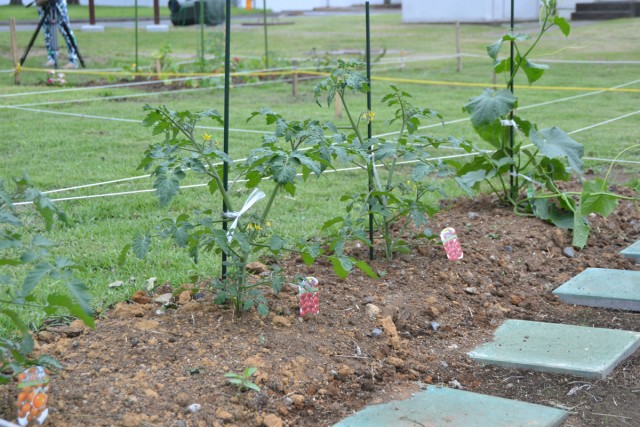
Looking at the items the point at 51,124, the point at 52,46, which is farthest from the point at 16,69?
the point at 51,124

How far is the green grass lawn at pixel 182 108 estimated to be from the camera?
16.8 feet

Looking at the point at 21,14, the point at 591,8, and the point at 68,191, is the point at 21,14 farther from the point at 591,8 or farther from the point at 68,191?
the point at 68,191

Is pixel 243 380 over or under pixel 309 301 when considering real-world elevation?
under

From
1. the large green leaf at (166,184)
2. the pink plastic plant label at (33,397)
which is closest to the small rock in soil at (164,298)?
the large green leaf at (166,184)

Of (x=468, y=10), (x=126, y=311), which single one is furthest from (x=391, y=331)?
(x=468, y=10)

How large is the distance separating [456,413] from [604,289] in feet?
5.40

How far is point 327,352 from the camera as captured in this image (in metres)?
3.47

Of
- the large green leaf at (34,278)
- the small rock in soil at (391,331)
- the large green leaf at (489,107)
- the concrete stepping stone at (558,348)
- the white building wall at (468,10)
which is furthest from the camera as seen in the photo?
the white building wall at (468,10)

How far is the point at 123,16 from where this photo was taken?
32062mm

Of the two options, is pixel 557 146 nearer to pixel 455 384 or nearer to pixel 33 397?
pixel 455 384

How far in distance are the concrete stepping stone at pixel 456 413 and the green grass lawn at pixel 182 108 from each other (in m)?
1.27

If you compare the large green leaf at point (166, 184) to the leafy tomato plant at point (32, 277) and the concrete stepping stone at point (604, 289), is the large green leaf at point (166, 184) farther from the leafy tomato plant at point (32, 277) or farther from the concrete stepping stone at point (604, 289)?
the concrete stepping stone at point (604, 289)

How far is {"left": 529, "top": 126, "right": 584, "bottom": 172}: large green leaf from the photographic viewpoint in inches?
200

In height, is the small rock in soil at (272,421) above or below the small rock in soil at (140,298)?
below
